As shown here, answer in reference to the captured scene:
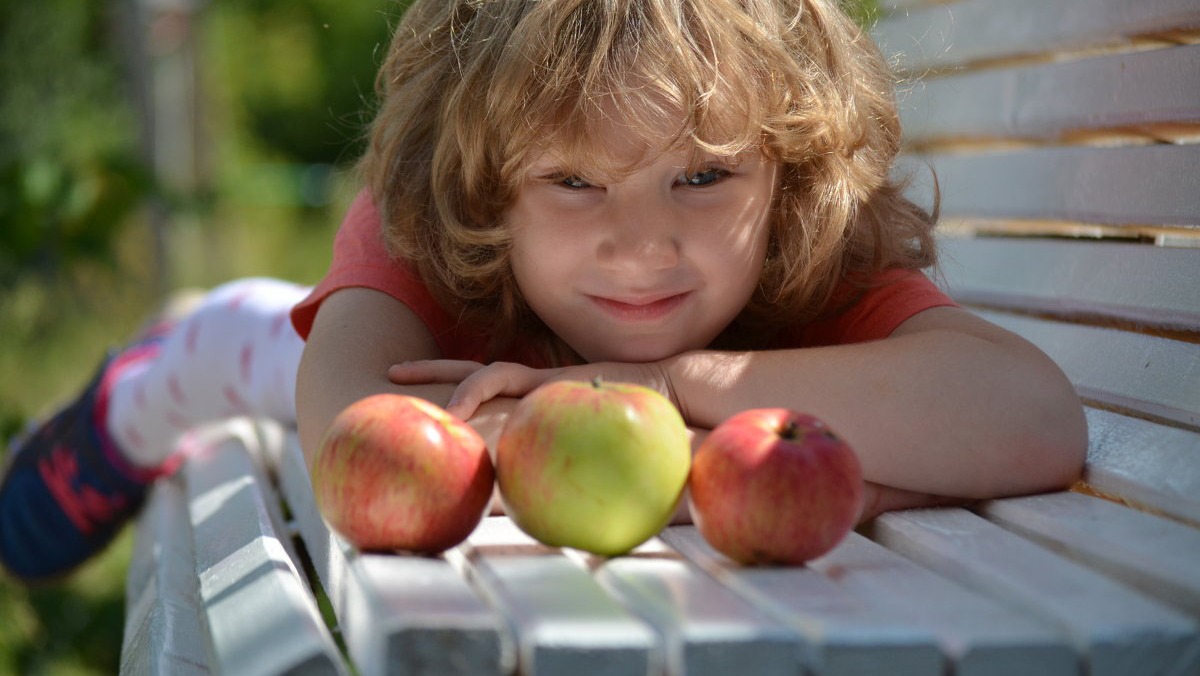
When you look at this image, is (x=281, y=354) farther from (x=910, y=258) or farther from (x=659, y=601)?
(x=659, y=601)

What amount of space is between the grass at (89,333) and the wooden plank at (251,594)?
1138 millimetres

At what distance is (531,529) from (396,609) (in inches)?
12.4

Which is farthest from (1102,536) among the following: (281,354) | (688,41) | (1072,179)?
(281,354)

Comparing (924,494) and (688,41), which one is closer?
(924,494)

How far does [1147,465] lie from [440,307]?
3.80 ft

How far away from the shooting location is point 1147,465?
1.79 metres

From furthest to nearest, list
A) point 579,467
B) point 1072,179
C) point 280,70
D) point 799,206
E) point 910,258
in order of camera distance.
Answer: point 280,70 < point 1072,179 < point 910,258 < point 799,206 < point 579,467

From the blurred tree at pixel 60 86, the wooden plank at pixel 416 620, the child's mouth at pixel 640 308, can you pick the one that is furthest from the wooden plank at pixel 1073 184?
the blurred tree at pixel 60 86

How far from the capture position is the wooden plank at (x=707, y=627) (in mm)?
1126

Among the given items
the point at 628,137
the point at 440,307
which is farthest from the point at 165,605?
the point at 628,137

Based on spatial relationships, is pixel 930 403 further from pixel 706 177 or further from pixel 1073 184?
pixel 1073 184

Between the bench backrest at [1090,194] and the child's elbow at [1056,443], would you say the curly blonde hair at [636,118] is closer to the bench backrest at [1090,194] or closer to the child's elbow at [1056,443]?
the bench backrest at [1090,194]

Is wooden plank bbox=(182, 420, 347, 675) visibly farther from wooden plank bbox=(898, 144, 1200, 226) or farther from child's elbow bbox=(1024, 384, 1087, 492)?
wooden plank bbox=(898, 144, 1200, 226)

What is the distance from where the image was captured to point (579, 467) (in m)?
1.38
